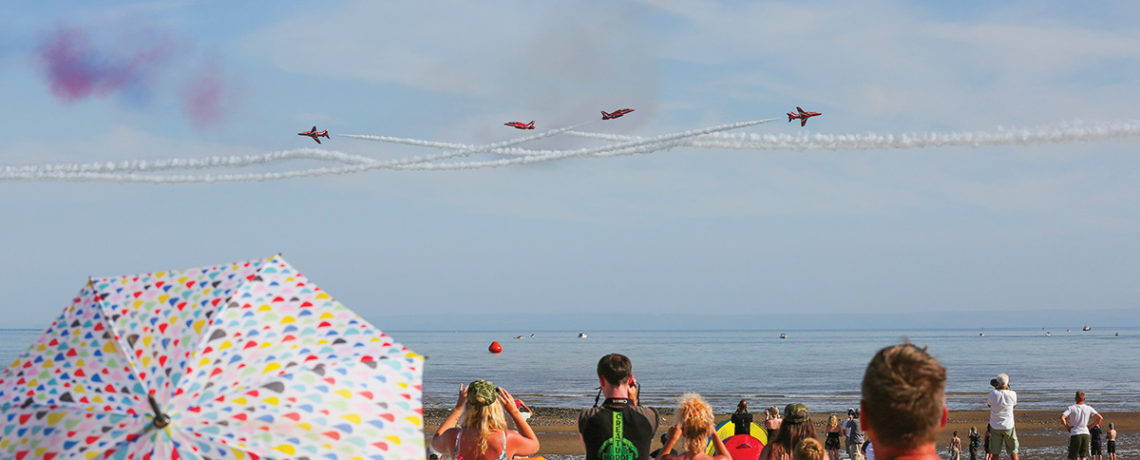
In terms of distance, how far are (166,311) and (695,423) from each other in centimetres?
290

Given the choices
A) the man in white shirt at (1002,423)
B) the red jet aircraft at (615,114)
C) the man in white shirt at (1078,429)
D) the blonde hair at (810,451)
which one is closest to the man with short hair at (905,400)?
the blonde hair at (810,451)

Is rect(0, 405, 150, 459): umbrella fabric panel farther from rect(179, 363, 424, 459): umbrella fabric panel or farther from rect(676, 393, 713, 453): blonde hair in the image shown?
rect(676, 393, 713, 453): blonde hair

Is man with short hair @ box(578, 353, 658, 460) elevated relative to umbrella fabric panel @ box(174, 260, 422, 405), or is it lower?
lower

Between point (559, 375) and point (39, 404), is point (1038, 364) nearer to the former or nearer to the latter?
point (559, 375)

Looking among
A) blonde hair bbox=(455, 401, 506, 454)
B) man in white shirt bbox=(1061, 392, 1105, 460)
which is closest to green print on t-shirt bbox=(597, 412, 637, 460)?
blonde hair bbox=(455, 401, 506, 454)

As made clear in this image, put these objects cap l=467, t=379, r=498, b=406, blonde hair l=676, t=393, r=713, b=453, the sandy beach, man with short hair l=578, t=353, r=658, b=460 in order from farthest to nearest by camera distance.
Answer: the sandy beach < man with short hair l=578, t=353, r=658, b=460 < blonde hair l=676, t=393, r=713, b=453 < cap l=467, t=379, r=498, b=406

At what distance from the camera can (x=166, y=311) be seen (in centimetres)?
405

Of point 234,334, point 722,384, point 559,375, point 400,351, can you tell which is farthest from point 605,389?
point 559,375

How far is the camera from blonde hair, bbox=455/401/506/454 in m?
5.53

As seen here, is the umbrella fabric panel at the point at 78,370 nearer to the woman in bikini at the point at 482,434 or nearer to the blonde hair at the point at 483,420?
the woman in bikini at the point at 482,434

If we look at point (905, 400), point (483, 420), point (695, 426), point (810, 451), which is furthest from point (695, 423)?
point (905, 400)

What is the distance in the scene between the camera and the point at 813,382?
55.3m

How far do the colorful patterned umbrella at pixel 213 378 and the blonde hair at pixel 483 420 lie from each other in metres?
1.36

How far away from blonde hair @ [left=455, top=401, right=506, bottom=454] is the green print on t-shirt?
25.1 inches
